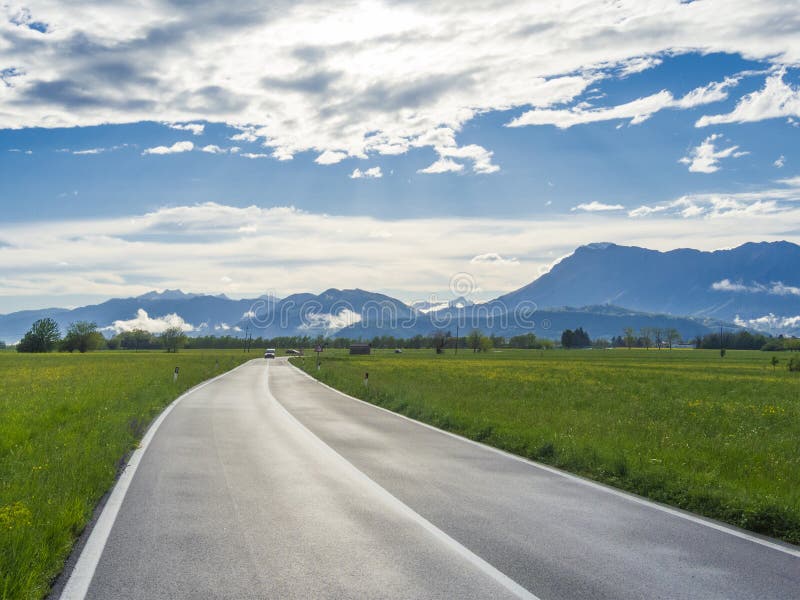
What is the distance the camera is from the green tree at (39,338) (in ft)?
433

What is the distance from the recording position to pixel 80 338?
468 feet

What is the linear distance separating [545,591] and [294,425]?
12.6 meters

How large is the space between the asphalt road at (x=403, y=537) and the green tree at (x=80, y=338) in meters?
144

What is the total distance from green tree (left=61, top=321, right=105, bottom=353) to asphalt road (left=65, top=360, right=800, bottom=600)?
473ft

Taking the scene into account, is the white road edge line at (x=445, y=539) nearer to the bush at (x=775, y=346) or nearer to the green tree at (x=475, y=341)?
the green tree at (x=475, y=341)

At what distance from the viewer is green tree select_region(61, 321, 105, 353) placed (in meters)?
142

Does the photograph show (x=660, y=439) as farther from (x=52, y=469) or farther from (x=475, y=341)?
(x=475, y=341)

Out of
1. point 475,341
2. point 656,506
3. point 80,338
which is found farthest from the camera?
point 475,341

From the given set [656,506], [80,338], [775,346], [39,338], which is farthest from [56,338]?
[775,346]

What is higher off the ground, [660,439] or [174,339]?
[174,339]

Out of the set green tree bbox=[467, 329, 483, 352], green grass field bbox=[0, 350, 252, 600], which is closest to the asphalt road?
green grass field bbox=[0, 350, 252, 600]

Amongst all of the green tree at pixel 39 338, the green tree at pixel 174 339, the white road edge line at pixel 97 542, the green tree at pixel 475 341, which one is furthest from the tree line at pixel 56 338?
the white road edge line at pixel 97 542

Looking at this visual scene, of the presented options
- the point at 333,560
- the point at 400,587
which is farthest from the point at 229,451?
the point at 400,587

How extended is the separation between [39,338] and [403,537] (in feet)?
473
